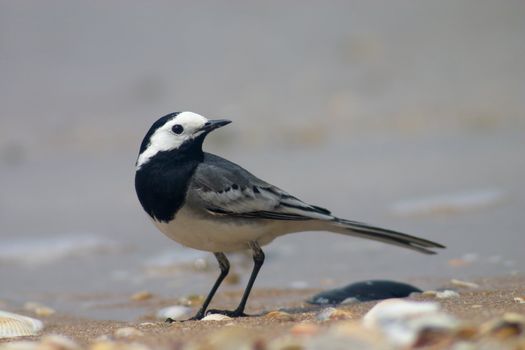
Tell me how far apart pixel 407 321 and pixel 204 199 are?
2.13 m

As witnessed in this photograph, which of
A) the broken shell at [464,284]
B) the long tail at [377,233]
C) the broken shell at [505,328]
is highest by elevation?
the long tail at [377,233]

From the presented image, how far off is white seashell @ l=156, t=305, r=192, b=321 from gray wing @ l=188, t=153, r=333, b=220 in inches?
40.1

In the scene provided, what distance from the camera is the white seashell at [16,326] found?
5.65 metres

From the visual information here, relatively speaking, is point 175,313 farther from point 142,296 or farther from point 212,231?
point 212,231

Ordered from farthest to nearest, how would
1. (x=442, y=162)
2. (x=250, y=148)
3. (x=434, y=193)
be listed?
(x=250, y=148)
(x=442, y=162)
(x=434, y=193)

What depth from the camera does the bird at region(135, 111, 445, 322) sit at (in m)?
5.82

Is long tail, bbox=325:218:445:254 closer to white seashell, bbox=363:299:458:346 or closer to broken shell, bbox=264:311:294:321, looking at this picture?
broken shell, bbox=264:311:294:321

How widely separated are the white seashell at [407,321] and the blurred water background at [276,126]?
3.15 m

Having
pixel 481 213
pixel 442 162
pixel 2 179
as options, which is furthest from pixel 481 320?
pixel 2 179

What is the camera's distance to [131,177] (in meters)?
12.1

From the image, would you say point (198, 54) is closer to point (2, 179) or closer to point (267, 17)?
A: point (267, 17)

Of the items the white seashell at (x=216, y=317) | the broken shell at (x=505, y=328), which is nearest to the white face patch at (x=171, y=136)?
the white seashell at (x=216, y=317)

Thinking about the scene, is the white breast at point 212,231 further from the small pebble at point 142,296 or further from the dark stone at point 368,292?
the small pebble at point 142,296

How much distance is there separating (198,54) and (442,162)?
560 cm
